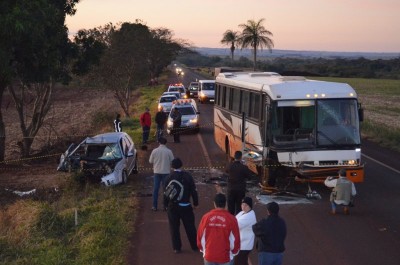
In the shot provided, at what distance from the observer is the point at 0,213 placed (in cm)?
1495

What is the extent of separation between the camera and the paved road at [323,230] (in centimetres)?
1075

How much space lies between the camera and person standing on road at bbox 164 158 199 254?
10.3 m

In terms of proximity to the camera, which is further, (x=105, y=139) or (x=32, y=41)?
(x=32, y=41)

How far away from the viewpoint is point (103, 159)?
17.7 m

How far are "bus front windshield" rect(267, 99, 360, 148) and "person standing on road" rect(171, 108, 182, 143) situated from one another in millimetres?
11280

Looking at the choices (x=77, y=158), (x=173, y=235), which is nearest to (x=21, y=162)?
(x=77, y=158)

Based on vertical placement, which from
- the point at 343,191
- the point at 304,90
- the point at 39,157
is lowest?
the point at 39,157

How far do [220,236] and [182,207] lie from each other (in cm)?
277

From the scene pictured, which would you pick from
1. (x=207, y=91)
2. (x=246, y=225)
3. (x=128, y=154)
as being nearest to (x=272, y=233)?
(x=246, y=225)

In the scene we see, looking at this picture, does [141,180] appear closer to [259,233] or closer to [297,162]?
[297,162]

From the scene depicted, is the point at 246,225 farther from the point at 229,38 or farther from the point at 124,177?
the point at 229,38

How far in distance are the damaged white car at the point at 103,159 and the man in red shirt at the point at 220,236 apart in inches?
379

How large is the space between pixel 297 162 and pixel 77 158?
6840mm

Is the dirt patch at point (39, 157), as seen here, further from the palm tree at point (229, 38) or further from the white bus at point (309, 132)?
the palm tree at point (229, 38)
